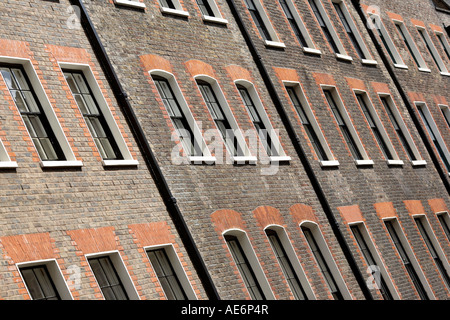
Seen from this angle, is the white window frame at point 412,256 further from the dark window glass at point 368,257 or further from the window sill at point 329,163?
the window sill at point 329,163

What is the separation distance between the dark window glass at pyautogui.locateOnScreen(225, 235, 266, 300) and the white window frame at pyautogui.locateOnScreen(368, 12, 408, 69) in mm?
13146

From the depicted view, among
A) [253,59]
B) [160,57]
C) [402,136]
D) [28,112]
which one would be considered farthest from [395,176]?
[28,112]

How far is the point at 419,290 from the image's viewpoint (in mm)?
26594

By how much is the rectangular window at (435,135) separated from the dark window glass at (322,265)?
10.5 metres

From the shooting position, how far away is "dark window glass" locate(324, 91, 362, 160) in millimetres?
26391

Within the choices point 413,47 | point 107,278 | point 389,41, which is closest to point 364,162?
point 389,41

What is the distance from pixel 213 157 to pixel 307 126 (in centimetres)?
538

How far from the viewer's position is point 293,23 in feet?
86.7

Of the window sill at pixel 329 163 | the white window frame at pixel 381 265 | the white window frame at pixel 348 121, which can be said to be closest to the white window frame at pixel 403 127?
the white window frame at pixel 348 121

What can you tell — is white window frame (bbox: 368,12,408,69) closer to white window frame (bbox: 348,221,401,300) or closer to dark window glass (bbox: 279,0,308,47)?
dark window glass (bbox: 279,0,308,47)

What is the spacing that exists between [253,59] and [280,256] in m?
5.14

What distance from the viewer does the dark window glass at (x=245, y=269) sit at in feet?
65.2
